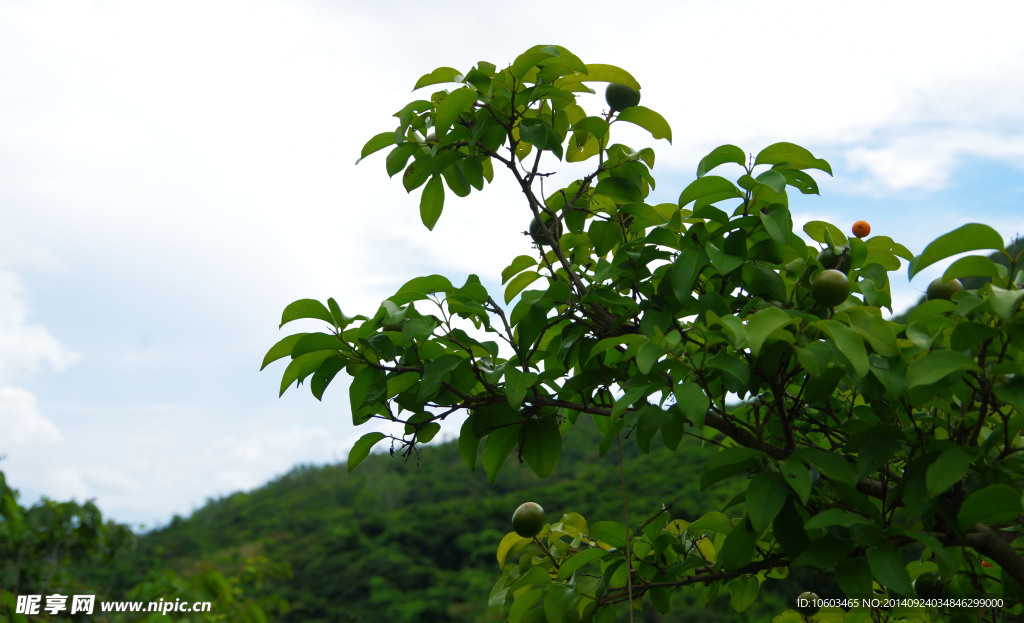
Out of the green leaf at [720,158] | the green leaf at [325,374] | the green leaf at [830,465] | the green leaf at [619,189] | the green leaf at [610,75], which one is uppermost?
the green leaf at [610,75]

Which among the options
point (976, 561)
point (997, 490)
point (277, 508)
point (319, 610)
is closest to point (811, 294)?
point (997, 490)

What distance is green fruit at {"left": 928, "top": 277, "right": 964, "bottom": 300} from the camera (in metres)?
1.14

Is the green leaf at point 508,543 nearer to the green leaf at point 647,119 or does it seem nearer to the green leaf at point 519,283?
the green leaf at point 519,283

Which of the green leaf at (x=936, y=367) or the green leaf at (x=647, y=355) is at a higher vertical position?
the green leaf at (x=647, y=355)

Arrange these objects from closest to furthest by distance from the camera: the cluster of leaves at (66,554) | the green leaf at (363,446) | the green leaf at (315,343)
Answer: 1. the green leaf at (315,343)
2. the green leaf at (363,446)
3. the cluster of leaves at (66,554)

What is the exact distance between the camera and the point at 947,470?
887mm

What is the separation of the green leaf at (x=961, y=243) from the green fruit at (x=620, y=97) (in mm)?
553

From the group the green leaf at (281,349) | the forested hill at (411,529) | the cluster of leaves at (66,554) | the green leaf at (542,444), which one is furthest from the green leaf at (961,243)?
the forested hill at (411,529)

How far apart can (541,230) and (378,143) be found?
0.31 m

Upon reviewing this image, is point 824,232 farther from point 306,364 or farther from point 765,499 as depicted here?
point 306,364

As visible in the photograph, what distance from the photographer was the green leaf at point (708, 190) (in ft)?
3.68

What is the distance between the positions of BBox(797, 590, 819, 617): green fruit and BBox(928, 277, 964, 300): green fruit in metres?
0.56

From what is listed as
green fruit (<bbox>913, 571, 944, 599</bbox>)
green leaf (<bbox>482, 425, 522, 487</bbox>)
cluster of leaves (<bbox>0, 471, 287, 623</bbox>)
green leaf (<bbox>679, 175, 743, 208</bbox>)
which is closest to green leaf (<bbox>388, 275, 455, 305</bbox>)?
green leaf (<bbox>482, 425, 522, 487</bbox>)

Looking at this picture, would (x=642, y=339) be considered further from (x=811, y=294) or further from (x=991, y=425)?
Answer: (x=991, y=425)
